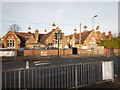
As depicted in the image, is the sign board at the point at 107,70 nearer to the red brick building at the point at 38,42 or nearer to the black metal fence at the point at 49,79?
the black metal fence at the point at 49,79

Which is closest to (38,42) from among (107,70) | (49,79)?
(49,79)

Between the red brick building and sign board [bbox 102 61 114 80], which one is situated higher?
the red brick building

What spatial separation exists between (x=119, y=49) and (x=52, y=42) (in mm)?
26653

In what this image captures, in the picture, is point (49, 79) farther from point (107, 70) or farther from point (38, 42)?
point (38, 42)

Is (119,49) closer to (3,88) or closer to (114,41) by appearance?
(114,41)

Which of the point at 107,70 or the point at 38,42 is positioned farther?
the point at 38,42

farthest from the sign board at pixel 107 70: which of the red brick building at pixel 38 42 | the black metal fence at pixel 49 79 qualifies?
the red brick building at pixel 38 42

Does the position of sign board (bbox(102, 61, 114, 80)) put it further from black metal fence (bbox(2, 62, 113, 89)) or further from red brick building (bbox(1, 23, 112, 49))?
red brick building (bbox(1, 23, 112, 49))

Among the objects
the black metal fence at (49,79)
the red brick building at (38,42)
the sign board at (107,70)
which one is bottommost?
the black metal fence at (49,79)

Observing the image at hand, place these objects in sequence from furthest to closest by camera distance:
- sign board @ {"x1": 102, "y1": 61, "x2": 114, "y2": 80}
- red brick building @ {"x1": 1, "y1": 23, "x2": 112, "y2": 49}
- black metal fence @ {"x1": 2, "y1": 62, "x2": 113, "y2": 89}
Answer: red brick building @ {"x1": 1, "y1": 23, "x2": 112, "y2": 49} < sign board @ {"x1": 102, "y1": 61, "x2": 114, "y2": 80} < black metal fence @ {"x1": 2, "y1": 62, "x2": 113, "y2": 89}

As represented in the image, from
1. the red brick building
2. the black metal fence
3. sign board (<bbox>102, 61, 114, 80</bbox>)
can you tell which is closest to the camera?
the black metal fence

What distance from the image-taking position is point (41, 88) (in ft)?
15.6

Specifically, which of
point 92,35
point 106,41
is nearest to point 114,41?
point 106,41

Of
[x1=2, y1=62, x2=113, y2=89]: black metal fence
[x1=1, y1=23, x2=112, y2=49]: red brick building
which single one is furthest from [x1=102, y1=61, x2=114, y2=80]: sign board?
[x1=1, y1=23, x2=112, y2=49]: red brick building
